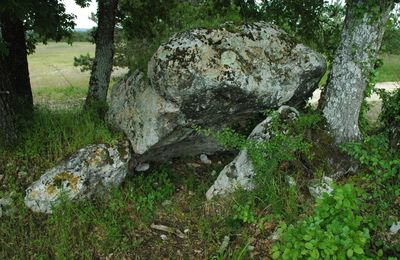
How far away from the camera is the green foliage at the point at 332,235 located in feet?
10.8

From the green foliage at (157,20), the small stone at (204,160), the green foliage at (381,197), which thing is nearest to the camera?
the green foliage at (381,197)

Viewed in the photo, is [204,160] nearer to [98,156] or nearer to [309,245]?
[98,156]

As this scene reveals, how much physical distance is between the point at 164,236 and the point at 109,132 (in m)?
2.27

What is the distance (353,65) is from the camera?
6082 millimetres

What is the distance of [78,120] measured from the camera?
6.90 m

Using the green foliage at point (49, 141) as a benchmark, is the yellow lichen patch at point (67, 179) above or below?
below

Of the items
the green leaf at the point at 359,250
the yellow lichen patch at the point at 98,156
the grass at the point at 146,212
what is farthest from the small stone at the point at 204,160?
the green leaf at the point at 359,250

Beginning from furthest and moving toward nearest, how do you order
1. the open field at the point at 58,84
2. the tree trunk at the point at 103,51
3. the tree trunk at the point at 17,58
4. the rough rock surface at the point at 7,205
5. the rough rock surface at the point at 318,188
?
the open field at the point at 58,84 → the tree trunk at the point at 103,51 → the tree trunk at the point at 17,58 → the rough rock surface at the point at 7,205 → the rough rock surface at the point at 318,188

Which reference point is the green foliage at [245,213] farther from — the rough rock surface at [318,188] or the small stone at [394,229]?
the small stone at [394,229]

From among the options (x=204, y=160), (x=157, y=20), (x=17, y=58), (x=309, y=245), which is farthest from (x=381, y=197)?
(x=17, y=58)

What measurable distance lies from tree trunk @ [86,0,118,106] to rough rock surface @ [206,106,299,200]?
3.24 meters

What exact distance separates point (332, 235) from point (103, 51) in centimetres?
624

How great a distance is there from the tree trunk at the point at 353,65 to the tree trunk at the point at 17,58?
222 inches

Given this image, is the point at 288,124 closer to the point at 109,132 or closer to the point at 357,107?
the point at 357,107
